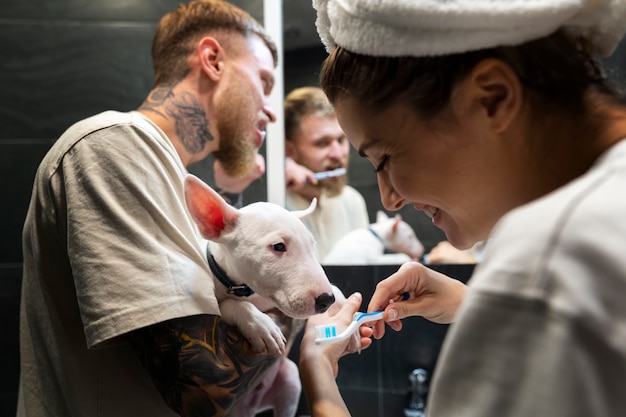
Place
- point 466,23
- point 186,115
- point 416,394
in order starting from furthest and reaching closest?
1. point 416,394
2. point 186,115
3. point 466,23

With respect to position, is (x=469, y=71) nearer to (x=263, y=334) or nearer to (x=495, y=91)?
(x=495, y=91)

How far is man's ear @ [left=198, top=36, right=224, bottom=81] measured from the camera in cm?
106

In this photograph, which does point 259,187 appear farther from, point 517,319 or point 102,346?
point 517,319

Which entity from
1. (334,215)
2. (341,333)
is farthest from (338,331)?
(334,215)

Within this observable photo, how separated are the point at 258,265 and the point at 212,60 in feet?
1.39

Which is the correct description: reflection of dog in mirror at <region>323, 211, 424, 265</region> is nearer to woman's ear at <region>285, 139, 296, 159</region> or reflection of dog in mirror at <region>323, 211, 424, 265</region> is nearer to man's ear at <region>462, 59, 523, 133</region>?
woman's ear at <region>285, 139, 296, 159</region>

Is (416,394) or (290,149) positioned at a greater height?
(290,149)

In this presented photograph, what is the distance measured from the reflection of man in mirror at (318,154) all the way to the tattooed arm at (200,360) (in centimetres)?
57

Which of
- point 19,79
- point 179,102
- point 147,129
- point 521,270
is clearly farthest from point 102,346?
point 19,79

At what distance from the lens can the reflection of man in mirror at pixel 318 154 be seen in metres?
1.43

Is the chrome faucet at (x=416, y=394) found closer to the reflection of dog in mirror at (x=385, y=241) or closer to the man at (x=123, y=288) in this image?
the reflection of dog in mirror at (x=385, y=241)

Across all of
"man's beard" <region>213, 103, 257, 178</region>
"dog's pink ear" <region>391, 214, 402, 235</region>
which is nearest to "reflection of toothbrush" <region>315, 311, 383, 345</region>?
"man's beard" <region>213, 103, 257, 178</region>

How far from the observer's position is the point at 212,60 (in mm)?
1065

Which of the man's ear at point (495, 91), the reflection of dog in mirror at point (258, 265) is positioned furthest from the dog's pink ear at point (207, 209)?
the man's ear at point (495, 91)
